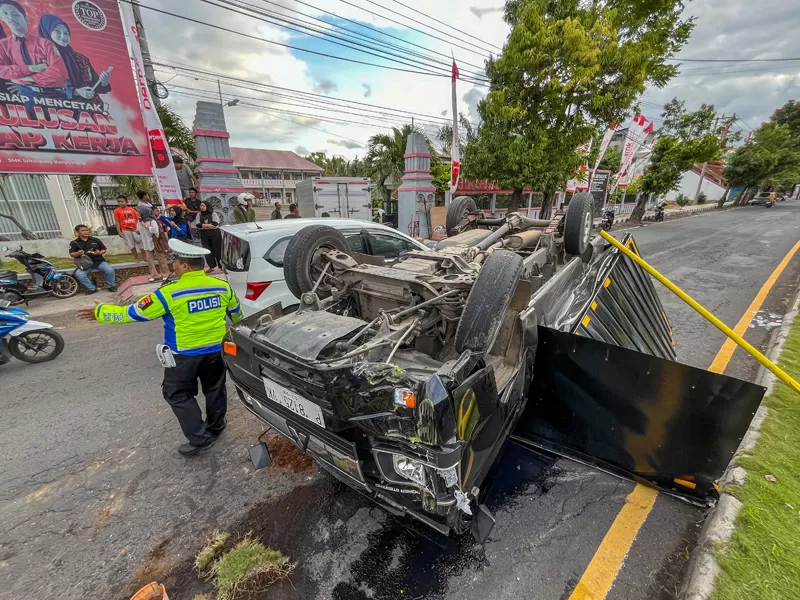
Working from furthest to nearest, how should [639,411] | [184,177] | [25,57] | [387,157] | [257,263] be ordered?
[387,157] < [184,177] < [25,57] < [257,263] < [639,411]

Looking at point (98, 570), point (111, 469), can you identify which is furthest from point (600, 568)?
point (111, 469)

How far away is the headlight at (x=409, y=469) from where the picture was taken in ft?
5.23

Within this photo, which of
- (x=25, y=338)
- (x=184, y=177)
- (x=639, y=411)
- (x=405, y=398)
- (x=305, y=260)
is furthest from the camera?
(x=184, y=177)

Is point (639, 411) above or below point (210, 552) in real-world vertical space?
above

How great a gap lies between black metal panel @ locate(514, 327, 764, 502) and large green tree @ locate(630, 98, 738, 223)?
19083 millimetres

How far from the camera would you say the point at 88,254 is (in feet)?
24.0

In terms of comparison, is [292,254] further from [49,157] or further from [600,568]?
[49,157]

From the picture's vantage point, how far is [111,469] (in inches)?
108

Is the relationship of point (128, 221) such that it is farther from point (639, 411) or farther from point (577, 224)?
point (639, 411)

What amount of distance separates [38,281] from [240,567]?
26.8 ft

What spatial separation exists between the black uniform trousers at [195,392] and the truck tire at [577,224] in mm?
3292

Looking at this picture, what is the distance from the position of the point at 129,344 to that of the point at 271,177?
138 ft

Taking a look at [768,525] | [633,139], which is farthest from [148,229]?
[633,139]

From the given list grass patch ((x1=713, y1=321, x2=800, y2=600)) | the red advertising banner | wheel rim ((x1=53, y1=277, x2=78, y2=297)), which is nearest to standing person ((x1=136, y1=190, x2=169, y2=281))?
the red advertising banner
